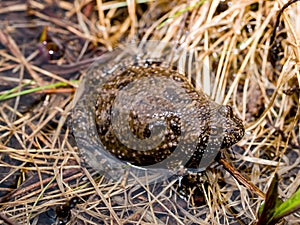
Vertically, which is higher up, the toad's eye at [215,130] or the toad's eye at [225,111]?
the toad's eye at [225,111]

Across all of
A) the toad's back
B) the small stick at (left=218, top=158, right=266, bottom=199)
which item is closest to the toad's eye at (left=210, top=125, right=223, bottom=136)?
the toad's back

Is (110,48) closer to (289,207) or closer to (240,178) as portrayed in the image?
(240,178)

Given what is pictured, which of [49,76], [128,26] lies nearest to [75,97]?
[49,76]

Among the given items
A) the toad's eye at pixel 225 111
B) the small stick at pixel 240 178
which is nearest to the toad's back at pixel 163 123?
the toad's eye at pixel 225 111

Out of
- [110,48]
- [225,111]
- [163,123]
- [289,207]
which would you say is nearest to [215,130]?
[225,111]

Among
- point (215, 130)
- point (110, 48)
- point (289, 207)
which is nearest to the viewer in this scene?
point (289, 207)

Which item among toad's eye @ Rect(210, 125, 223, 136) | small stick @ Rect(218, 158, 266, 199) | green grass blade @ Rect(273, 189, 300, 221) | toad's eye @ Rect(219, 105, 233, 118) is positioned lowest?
small stick @ Rect(218, 158, 266, 199)

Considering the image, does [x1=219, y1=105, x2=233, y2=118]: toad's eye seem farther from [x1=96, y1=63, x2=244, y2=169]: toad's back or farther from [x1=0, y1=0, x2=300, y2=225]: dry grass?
[x1=0, y1=0, x2=300, y2=225]: dry grass

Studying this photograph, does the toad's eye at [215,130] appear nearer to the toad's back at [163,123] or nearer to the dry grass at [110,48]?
the toad's back at [163,123]
